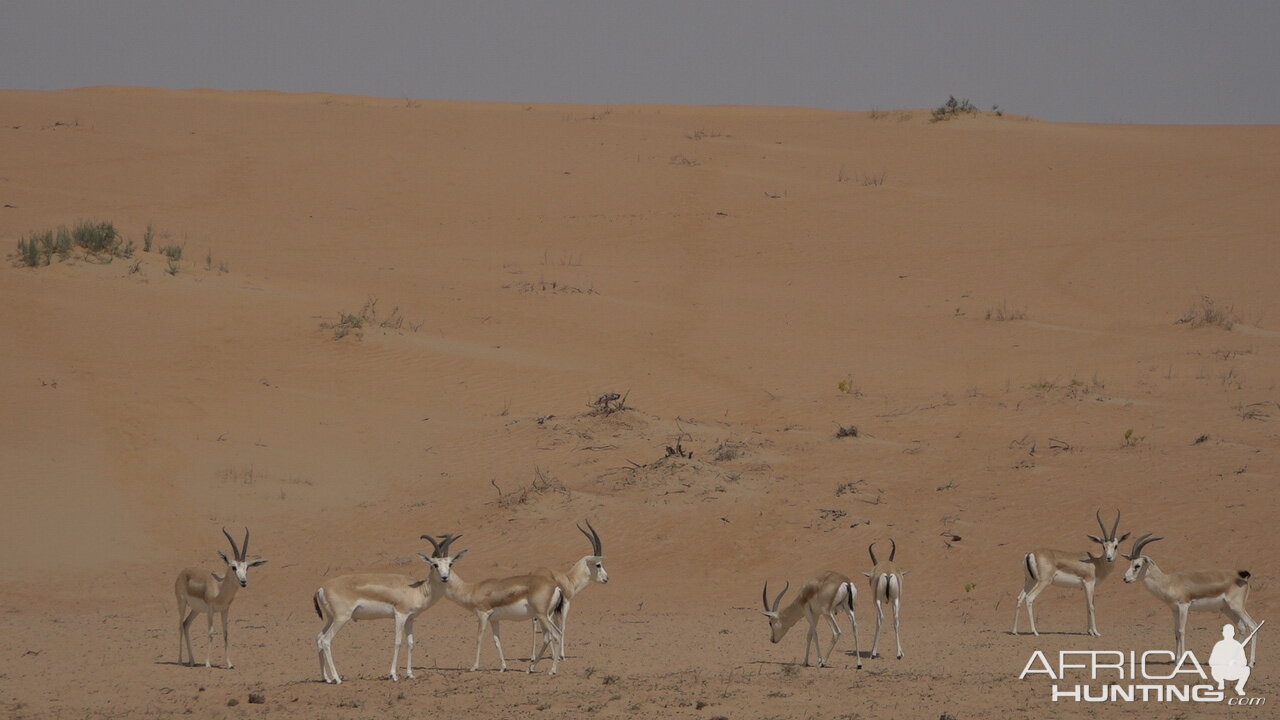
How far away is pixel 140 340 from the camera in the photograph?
20.1 metres

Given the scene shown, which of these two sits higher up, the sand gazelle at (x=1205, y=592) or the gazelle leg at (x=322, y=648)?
the sand gazelle at (x=1205, y=592)

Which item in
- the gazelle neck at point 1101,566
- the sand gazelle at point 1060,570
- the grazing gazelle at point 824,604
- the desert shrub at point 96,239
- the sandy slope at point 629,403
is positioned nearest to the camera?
the grazing gazelle at point 824,604

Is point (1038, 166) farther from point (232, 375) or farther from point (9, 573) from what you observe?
point (9, 573)

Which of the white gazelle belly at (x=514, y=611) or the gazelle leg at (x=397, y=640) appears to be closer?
the gazelle leg at (x=397, y=640)

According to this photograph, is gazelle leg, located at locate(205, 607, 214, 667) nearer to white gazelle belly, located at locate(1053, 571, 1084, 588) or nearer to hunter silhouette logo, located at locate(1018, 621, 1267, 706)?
hunter silhouette logo, located at locate(1018, 621, 1267, 706)

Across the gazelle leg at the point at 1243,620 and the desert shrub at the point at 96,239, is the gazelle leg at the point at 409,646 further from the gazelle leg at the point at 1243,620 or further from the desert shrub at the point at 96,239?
the desert shrub at the point at 96,239

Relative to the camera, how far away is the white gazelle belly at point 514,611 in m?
10.2

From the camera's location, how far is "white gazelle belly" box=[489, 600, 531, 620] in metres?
10.2

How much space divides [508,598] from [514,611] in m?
0.12

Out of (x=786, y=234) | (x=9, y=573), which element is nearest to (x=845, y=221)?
(x=786, y=234)

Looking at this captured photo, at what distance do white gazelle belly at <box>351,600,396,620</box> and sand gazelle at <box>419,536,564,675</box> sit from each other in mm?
488

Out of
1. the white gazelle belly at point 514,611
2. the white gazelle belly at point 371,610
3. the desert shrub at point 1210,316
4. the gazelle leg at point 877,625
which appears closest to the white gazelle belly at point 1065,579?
the gazelle leg at point 877,625

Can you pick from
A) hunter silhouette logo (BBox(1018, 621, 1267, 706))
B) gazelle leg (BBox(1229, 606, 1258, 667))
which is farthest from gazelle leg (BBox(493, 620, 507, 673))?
gazelle leg (BBox(1229, 606, 1258, 667))

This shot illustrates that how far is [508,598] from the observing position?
1018 cm
